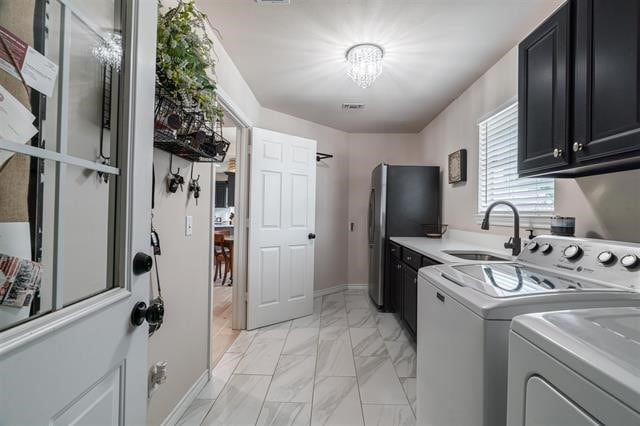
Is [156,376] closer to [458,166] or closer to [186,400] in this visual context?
[186,400]

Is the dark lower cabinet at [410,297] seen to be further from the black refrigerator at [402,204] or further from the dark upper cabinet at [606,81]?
the dark upper cabinet at [606,81]

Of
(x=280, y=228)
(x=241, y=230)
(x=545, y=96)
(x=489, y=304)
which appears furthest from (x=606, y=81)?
(x=241, y=230)

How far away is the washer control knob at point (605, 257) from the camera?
1.09 m

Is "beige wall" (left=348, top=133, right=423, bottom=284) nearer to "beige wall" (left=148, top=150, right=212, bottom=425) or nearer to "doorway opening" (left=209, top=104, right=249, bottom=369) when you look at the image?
"doorway opening" (left=209, top=104, right=249, bottom=369)

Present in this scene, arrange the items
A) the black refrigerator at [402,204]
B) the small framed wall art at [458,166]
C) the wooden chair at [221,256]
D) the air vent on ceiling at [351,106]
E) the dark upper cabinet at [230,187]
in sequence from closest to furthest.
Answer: the small framed wall art at [458,166] → the air vent on ceiling at [351,106] → the black refrigerator at [402,204] → the wooden chair at [221,256] → the dark upper cabinet at [230,187]

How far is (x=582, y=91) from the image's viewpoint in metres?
1.22

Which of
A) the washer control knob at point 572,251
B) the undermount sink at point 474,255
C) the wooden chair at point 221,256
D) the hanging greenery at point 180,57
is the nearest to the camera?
the hanging greenery at point 180,57

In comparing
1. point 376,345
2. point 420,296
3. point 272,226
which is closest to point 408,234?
point 376,345

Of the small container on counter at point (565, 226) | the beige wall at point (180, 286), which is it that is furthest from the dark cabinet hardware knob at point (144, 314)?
the small container on counter at point (565, 226)

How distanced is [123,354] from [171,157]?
1.04 metres

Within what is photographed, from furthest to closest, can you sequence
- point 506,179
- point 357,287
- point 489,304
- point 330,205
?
point 357,287 → point 330,205 → point 506,179 → point 489,304

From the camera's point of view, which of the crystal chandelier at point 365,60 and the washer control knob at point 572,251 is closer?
the washer control knob at point 572,251

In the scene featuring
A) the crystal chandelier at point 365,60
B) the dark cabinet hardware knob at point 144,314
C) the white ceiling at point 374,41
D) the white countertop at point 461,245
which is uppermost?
the white ceiling at point 374,41

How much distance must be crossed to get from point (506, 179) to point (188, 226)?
2.41 meters
